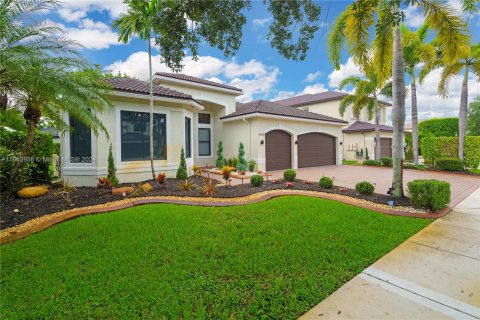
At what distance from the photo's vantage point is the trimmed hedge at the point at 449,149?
645 inches

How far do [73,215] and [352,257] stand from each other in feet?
21.5

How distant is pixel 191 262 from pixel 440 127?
3346 cm

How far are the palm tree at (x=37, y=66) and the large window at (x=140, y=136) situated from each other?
9.79ft

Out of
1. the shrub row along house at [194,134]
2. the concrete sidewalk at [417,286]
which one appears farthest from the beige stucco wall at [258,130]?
the concrete sidewalk at [417,286]

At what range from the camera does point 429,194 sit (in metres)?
6.43

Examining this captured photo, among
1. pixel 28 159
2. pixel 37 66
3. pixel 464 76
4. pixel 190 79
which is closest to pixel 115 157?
pixel 28 159

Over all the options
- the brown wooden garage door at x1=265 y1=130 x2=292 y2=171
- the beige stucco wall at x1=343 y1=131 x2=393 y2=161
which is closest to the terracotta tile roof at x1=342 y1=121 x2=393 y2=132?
the beige stucco wall at x1=343 y1=131 x2=393 y2=161

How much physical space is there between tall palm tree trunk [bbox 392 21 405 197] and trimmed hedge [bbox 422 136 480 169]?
12776 mm

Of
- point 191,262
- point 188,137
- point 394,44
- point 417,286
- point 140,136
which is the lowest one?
point 417,286

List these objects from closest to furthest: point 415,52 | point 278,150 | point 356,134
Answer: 1. point 415,52
2. point 278,150
3. point 356,134

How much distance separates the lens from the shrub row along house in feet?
31.8

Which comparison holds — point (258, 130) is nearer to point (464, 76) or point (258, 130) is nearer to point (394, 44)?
point (394, 44)

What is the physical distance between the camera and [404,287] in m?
3.20

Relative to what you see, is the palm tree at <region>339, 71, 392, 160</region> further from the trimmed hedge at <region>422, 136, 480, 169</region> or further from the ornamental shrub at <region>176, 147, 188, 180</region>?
the ornamental shrub at <region>176, 147, 188, 180</region>
